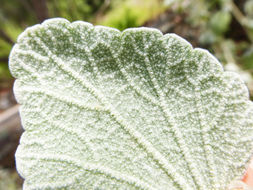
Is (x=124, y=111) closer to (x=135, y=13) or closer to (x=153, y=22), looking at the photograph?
(x=153, y=22)

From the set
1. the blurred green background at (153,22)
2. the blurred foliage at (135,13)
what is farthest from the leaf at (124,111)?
the blurred foliage at (135,13)

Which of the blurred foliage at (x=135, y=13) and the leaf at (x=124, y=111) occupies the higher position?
the leaf at (x=124, y=111)

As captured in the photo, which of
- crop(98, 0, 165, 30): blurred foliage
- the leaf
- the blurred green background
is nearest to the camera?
the leaf

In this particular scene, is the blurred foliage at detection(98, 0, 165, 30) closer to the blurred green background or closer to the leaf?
the blurred green background

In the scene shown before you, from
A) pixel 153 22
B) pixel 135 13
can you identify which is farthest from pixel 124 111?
pixel 135 13

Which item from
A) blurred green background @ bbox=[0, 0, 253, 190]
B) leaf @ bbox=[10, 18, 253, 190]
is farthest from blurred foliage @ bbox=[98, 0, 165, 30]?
leaf @ bbox=[10, 18, 253, 190]

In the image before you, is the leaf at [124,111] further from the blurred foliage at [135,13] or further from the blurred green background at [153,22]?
the blurred foliage at [135,13]
